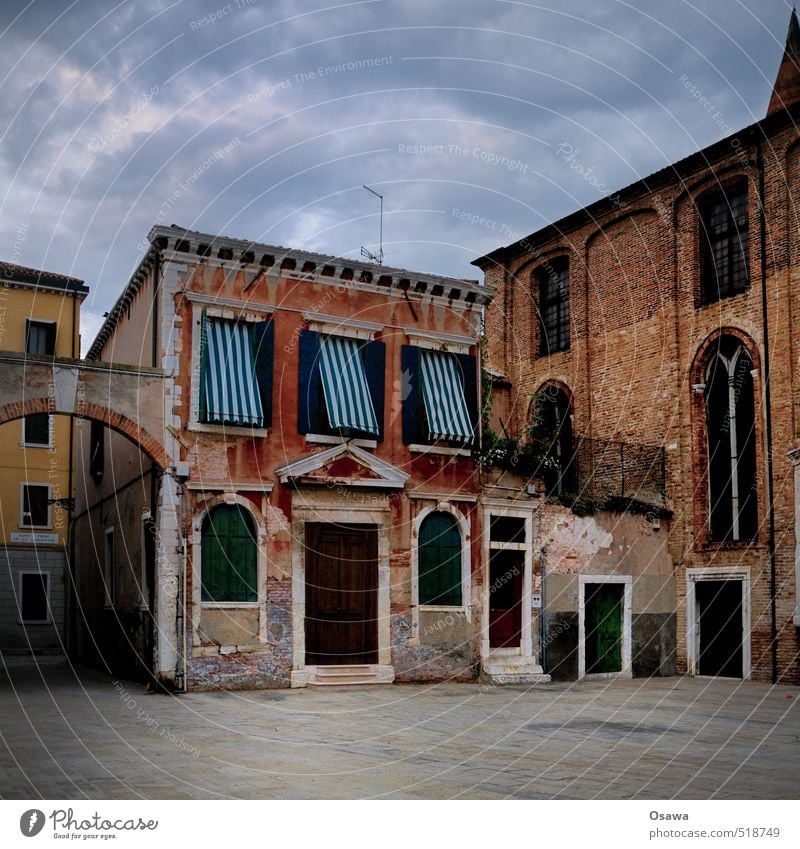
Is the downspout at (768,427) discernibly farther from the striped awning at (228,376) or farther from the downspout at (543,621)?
the striped awning at (228,376)

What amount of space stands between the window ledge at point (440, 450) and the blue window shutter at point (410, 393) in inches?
5.4

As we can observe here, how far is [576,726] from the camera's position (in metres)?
13.8

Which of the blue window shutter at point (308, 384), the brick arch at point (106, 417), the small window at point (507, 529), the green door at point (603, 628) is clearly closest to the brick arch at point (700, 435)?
the green door at point (603, 628)

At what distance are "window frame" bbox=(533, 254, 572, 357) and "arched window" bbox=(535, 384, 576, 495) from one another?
1.16 metres

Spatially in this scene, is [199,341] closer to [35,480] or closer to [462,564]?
[462,564]

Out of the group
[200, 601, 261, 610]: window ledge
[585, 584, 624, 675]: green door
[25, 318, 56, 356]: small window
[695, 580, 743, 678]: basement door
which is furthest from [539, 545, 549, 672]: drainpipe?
[25, 318, 56, 356]: small window

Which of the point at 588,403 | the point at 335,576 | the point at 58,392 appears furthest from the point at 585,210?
the point at 58,392

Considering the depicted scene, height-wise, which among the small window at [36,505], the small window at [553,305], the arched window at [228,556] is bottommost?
the arched window at [228,556]

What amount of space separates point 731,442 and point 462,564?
6.77 meters

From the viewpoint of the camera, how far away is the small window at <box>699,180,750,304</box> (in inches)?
870

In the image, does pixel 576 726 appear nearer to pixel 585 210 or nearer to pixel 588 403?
pixel 588 403

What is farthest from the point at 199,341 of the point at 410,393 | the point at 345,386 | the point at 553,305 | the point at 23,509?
the point at 23,509

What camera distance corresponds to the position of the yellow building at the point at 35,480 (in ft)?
101

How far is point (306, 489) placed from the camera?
60.6 ft
